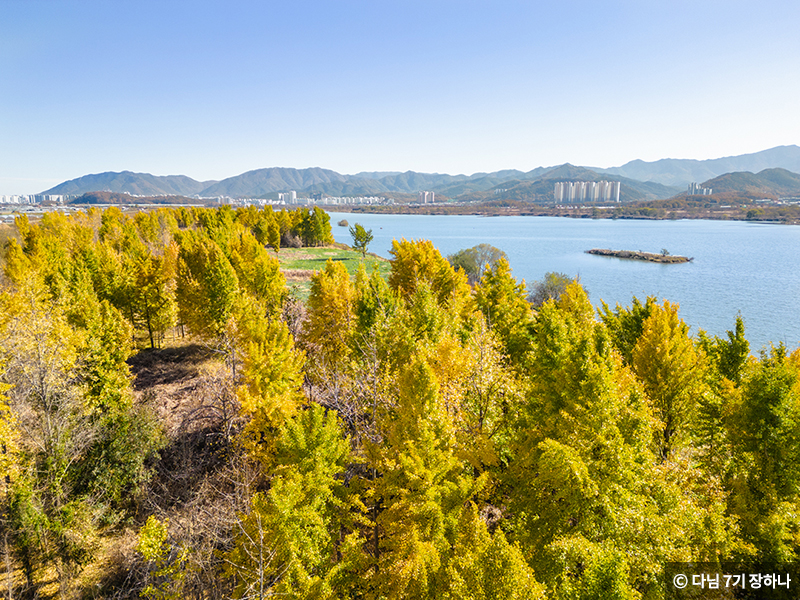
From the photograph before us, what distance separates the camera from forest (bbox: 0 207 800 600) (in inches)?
438

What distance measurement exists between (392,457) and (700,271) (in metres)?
94.9

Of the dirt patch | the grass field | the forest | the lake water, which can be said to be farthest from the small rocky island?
the dirt patch

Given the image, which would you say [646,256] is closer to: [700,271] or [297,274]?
Answer: [700,271]

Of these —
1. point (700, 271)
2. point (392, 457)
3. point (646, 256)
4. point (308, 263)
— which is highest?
point (308, 263)

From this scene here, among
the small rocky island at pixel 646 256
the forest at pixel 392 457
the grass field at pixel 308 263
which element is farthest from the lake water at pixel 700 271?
the forest at pixel 392 457

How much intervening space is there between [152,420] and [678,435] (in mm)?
28405

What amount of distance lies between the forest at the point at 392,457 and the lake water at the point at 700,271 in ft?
105

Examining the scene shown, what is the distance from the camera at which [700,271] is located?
84125 mm

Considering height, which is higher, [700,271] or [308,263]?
[308,263]

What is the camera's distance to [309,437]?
14.2m

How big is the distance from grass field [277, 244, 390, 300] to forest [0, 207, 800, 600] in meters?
26.8

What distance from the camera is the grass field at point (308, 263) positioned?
5994 cm

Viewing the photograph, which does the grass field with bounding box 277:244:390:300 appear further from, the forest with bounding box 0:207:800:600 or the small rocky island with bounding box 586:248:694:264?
the small rocky island with bounding box 586:248:694:264

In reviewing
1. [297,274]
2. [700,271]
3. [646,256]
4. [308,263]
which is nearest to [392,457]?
[297,274]
